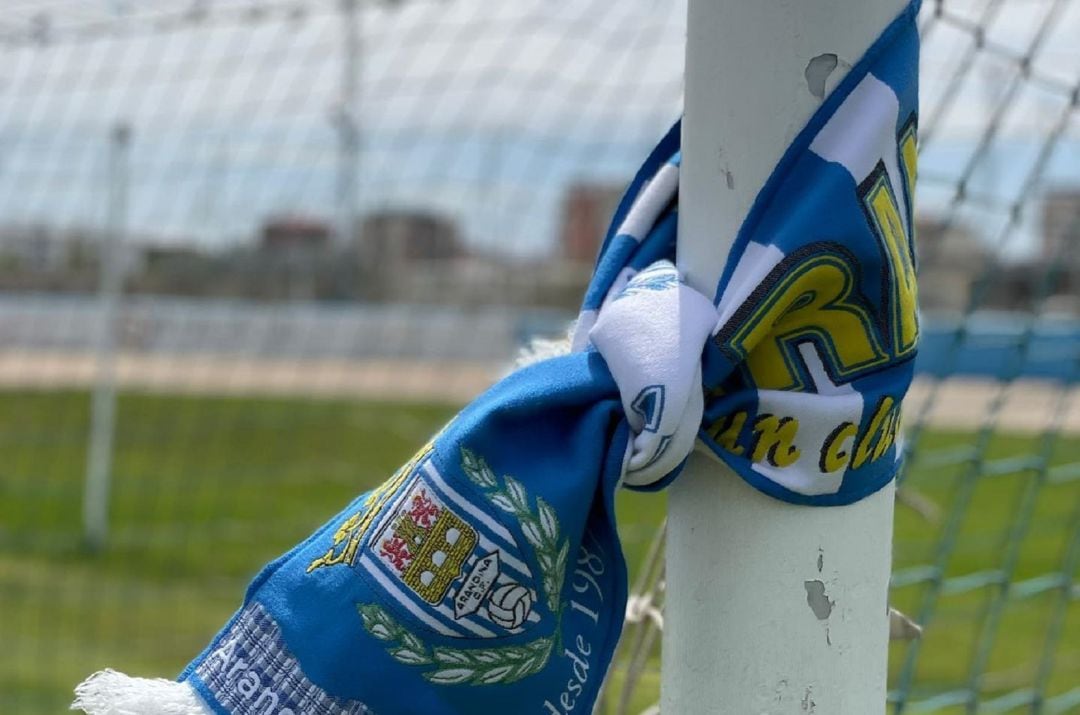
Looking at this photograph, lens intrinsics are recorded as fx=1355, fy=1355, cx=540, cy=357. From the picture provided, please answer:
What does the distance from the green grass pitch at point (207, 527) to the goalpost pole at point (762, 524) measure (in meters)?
0.64

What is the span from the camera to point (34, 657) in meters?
3.23

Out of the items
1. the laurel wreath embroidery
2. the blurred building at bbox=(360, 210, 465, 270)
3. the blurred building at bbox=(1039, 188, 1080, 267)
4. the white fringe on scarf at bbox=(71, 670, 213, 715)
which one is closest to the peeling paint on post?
the laurel wreath embroidery

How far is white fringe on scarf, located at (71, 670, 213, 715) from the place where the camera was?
0.62 m

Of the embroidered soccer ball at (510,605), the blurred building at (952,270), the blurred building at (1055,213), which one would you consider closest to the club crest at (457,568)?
the embroidered soccer ball at (510,605)

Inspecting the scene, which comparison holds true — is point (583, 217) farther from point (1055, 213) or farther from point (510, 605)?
point (510, 605)

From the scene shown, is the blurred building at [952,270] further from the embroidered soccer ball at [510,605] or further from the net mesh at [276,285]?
the embroidered soccer ball at [510,605]

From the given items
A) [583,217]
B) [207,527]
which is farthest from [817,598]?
[207,527]

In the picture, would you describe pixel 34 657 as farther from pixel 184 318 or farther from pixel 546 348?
pixel 546 348

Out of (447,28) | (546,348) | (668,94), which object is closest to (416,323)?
(447,28)

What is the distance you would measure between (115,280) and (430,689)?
4.28 metres

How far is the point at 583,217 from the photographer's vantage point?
188 inches

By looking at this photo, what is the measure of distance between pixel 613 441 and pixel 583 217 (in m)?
4.21

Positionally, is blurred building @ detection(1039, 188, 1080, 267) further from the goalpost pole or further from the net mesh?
the goalpost pole

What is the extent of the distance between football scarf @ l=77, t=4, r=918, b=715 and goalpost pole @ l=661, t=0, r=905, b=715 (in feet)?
0.04
